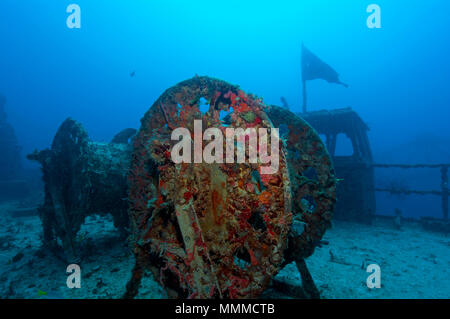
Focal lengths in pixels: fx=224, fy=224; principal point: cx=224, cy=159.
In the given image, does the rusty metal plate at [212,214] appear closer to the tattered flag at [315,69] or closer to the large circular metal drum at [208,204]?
the large circular metal drum at [208,204]

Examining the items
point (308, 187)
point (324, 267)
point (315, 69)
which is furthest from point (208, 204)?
point (315, 69)

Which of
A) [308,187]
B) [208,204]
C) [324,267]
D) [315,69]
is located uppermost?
[315,69]

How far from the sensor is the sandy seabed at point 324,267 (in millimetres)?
4125

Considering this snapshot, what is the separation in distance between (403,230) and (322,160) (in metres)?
6.81

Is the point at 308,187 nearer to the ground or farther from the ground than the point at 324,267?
farther from the ground

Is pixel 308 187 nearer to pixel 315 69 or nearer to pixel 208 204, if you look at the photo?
pixel 208 204

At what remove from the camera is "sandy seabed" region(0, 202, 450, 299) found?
4125mm

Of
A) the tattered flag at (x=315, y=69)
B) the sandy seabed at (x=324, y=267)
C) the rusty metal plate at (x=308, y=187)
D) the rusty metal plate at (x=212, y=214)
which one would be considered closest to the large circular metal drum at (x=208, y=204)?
the rusty metal plate at (x=212, y=214)

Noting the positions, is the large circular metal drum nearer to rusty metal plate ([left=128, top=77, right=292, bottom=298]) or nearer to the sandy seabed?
rusty metal plate ([left=128, top=77, right=292, bottom=298])

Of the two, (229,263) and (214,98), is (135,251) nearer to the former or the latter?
(229,263)

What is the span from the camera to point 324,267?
16.6 feet

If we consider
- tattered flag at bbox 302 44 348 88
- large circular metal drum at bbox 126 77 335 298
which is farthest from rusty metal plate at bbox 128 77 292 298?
A: tattered flag at bbox 302 44 348 88

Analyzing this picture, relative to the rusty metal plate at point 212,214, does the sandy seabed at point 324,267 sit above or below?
below
